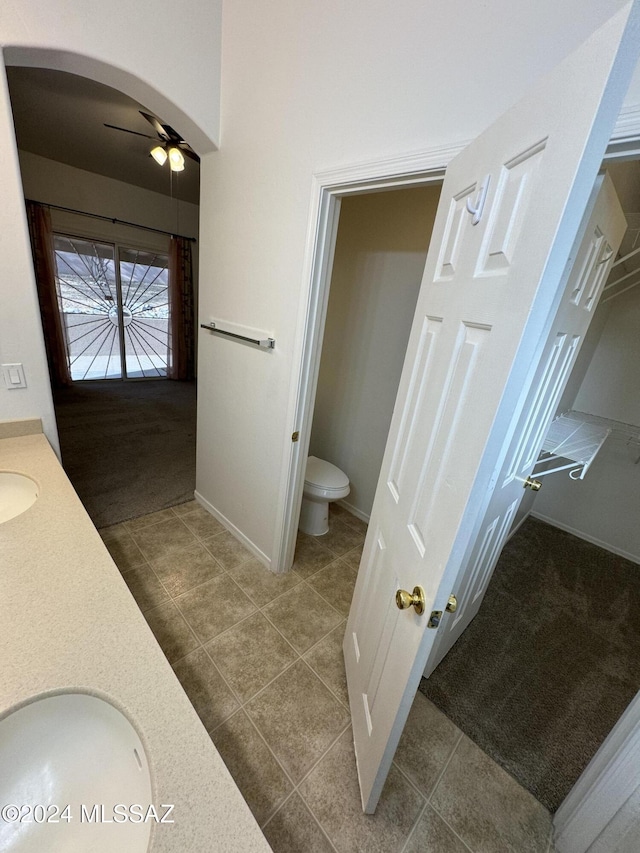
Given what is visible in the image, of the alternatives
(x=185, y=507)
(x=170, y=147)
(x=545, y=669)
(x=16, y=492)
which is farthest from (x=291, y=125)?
(x=545, y=669)

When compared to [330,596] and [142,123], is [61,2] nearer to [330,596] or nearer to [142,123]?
[142,123]

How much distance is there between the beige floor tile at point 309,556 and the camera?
200cm

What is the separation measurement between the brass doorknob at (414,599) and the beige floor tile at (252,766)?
2.80 feet

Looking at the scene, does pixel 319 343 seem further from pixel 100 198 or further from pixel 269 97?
pixel 100 198

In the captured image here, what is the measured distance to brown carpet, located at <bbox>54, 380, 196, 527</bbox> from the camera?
7.80 feet

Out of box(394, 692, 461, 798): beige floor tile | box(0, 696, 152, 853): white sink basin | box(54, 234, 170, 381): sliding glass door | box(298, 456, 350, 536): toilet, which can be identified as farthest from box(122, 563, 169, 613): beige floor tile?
box(54, 234, 170, 381): sliding glass door

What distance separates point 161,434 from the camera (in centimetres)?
353

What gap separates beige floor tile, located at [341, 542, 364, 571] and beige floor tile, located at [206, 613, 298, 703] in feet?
2.18

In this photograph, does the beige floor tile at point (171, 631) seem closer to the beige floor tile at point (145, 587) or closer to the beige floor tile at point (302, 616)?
the beige floor tile at point (145, 587)

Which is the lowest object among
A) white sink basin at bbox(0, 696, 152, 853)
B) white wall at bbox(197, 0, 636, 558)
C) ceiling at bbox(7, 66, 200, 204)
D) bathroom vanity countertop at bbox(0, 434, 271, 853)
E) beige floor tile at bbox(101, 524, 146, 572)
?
beige floor tile at bbox(101, 524, 146, 572)

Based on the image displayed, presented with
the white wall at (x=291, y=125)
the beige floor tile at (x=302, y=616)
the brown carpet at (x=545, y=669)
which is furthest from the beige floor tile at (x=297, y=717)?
the white wall at (x=291, y=125)

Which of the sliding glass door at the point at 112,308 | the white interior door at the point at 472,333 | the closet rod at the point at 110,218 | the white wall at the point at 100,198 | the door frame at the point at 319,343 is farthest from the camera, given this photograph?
the sliding glass door at the point at 112,308

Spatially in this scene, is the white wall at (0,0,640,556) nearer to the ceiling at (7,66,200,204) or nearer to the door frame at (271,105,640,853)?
the door frame at (271,105,640,853)

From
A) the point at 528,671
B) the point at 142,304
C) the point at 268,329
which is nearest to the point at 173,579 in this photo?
the point at 268,329
